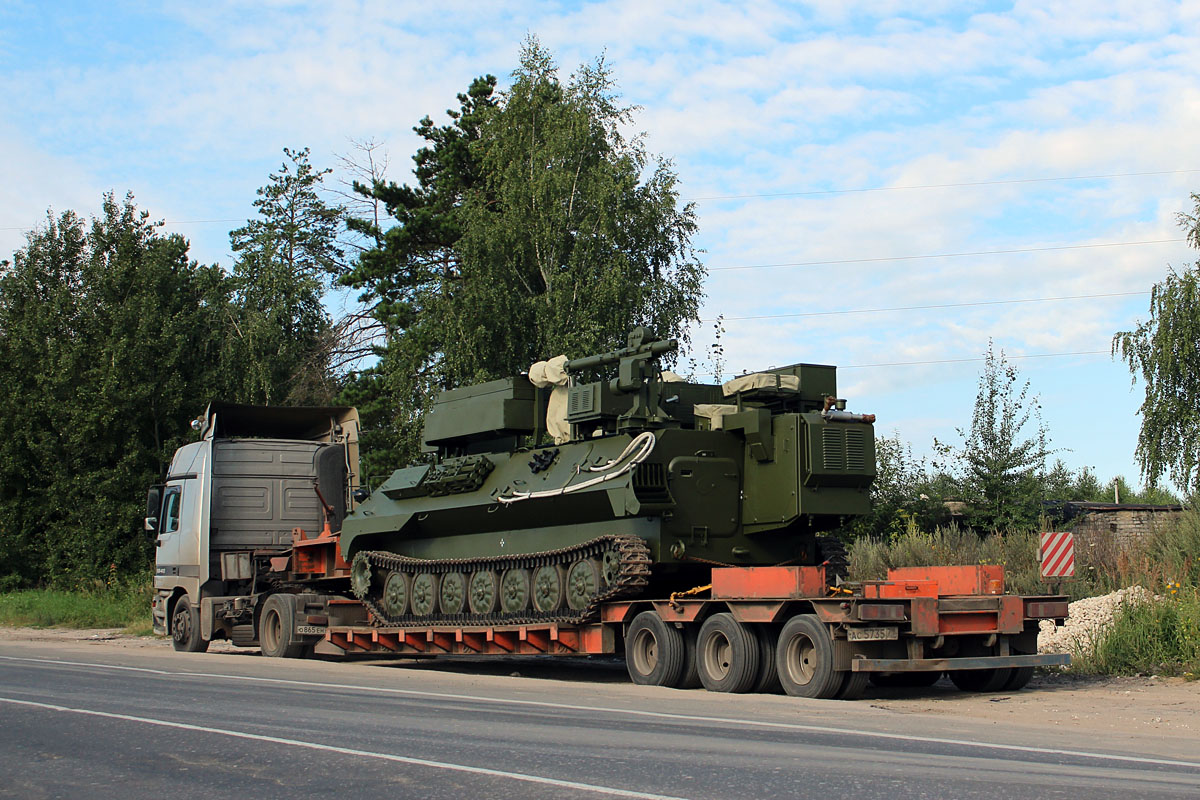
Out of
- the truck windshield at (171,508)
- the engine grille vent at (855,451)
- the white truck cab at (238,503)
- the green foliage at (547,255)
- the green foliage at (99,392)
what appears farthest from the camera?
the green foliage at (99,392)

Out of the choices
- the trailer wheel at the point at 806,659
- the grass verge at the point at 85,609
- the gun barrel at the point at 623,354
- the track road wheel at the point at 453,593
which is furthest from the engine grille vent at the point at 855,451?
the grass verge at the point at 85,609

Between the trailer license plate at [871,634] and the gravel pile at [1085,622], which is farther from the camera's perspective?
the gravel pile at [1085,622]

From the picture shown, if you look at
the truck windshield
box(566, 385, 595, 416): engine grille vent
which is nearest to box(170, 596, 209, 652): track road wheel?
the truck windshield

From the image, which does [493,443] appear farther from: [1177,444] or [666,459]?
[1177,444]

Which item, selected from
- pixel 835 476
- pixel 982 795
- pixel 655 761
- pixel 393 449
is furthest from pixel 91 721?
pixel 393 449

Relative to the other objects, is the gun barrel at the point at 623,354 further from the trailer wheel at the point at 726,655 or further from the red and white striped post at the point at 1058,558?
the red and white striped post at the point at 1058,558

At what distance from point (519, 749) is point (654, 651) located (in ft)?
21.3

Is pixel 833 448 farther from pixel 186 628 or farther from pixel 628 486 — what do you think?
pixel 186 628

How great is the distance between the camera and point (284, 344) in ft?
124

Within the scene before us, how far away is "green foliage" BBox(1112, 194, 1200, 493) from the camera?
102 ft

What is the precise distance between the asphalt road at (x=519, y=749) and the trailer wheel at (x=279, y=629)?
688 cm

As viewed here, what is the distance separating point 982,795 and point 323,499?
16954mm

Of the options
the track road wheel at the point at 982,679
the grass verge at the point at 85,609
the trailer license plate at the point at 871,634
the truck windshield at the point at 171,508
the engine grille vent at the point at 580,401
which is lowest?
the grass verge at the point at 85,609

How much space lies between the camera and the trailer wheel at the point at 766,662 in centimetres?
1333
